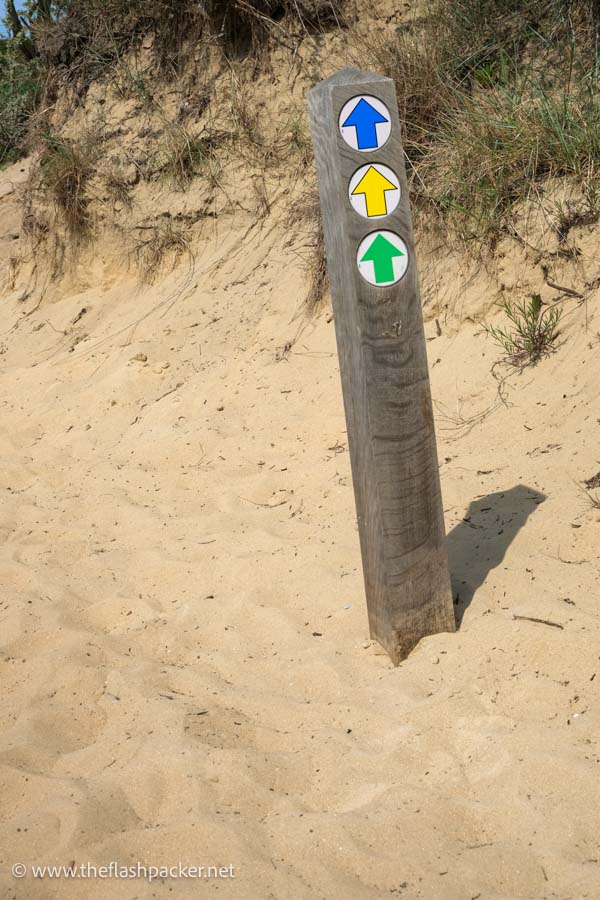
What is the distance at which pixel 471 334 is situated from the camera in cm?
455

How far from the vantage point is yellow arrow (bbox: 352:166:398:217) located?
2414mm

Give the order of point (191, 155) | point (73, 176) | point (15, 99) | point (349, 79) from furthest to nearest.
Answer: point (15, 99) < point (73, 176) < point (191, 155) < point (349, 79)

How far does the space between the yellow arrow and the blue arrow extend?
7 cm

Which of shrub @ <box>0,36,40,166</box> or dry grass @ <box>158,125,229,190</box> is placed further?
shrub @ <box>0,36,40,166</box>

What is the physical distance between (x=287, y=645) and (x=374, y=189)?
1514 millimetres

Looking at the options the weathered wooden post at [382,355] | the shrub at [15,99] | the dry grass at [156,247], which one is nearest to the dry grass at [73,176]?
the dry grass at [156,247]

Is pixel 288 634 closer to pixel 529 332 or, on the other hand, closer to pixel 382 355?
pixel 382 355

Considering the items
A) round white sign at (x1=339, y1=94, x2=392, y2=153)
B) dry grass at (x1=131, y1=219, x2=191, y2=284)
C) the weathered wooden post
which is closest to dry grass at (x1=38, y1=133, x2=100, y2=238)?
dry grass at (x1=131, y1=219, x2=191, y2=284)

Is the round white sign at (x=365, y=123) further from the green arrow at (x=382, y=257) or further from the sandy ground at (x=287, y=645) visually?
the sandy ground at (x=287, y=645)

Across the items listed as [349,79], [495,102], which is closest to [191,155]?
[495,102]

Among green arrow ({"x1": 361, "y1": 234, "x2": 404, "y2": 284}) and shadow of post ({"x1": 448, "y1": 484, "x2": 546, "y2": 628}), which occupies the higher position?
green arrow ({"x1": 361, "y1": 234, "x2": 404, "y2": 284})

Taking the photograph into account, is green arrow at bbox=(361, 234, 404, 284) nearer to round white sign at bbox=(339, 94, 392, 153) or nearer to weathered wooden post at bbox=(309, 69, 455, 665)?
weathered wooden post at bbox=(309, 69, 455, 665)

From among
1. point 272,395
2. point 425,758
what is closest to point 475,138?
point 272,395

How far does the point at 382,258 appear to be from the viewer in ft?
8.05
